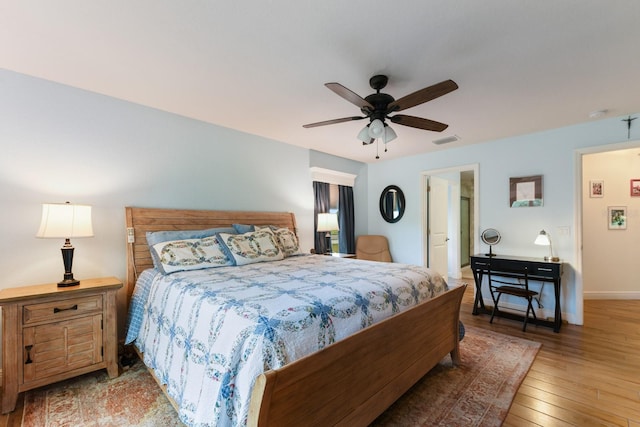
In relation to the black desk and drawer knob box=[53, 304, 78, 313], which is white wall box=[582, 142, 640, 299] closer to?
the black desk

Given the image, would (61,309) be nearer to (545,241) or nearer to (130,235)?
(130,235)

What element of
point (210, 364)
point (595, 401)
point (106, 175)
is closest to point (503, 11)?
point (210, 364)

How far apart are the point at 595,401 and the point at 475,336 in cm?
115

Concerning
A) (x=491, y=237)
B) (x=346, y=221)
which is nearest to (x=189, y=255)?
(x=346, y=221)

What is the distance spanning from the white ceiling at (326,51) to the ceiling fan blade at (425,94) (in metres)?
0.30

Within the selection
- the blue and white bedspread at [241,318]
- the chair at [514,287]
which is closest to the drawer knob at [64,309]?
the blue and white bedspread at [241,318]

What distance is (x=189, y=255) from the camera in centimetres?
253

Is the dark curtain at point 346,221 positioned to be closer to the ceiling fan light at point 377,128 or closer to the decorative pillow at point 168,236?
the decorative pillow at point 168,236

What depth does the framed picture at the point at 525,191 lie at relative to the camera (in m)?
3.70

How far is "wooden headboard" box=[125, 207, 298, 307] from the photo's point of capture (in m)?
2.74

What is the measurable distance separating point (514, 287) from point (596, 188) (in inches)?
98.1

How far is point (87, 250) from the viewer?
257 cm

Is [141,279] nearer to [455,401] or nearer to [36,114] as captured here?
[36,114]

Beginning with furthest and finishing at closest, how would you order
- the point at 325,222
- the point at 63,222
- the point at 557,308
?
the point at 325,222, the point at 557,308, the point at 63,222
